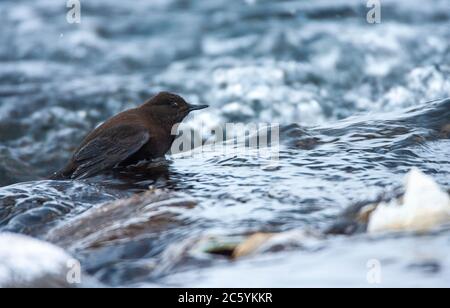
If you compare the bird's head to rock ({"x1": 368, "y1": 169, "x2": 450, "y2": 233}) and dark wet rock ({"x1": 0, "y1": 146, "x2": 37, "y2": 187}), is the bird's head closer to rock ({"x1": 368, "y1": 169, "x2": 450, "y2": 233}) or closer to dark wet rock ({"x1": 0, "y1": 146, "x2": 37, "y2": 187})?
dark wet rock ({"x1": 0, "y1": 146, "x2": 37, "y2": 187})

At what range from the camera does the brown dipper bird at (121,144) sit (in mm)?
6254

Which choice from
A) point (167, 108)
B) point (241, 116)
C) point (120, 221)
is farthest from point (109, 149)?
point (241, 116)

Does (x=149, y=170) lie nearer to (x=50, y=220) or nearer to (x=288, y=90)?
(x=50, y=220)

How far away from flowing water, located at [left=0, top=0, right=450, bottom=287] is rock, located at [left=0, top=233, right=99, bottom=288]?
14cm

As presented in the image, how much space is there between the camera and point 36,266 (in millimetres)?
4203

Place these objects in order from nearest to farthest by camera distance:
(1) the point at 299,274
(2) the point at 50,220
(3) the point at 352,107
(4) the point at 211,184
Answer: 1. (1) the point at 299,274
2. (2) the point at 50,220
3. (4) the point at 211,184
4. (3) the point at 352,107

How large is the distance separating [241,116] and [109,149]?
15.2ft

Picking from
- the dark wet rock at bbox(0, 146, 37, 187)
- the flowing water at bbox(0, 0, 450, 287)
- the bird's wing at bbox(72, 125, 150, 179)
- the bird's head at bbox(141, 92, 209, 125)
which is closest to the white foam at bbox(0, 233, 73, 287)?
the flowing water at bbox(0, 0, 450, 287)

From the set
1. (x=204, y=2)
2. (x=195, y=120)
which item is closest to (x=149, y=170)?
(x=195, y=120)

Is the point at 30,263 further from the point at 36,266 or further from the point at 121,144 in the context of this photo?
the point at 121,144

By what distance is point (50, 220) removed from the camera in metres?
5.21

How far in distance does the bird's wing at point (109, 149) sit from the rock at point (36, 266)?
173cm

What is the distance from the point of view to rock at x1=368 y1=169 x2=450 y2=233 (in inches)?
172

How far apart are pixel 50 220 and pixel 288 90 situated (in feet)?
20.5
